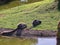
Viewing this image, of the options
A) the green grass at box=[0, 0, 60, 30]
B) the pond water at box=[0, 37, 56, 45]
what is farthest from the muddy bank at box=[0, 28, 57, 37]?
the pond water at box=[0, 37, 56, 45]

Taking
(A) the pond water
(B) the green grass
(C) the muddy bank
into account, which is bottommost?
(B) the green grass

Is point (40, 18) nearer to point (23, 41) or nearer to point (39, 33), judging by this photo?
point (39, 33)

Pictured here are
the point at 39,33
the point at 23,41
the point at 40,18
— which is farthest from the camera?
the point at 40,18

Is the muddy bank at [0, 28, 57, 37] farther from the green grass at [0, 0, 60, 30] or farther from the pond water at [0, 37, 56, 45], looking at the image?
the pond water at [0, 37, 56, 45]

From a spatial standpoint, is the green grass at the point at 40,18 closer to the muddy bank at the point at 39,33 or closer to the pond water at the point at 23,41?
the muddy bank at the point at 39,33

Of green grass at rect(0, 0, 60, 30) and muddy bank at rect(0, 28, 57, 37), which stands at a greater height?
muddy bank at rect(0, 28, 57, 37)

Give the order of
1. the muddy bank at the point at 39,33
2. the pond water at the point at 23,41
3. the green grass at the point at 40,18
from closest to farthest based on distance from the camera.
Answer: the pond water at the point at 23,41
the muddy bank at the point at 39,33
the green grass at the point at 40,18

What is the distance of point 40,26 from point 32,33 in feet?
5.37

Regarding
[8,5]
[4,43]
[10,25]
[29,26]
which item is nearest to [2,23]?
[10,25]

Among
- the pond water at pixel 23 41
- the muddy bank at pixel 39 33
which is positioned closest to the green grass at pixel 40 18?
the muddy bank at pixel 39 33

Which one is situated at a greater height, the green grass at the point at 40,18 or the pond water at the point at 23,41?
the pond water at the point at 23,41

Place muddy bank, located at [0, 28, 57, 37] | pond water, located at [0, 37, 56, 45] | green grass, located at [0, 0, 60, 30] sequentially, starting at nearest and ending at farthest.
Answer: pond water, located at [0, 37, 56, 45] < muddy bank, located at [0, 28, 57, 37] < green grass, located at [0, 0, 60, 30]

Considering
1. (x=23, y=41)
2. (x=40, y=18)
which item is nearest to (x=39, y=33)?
(x=23, y=41)

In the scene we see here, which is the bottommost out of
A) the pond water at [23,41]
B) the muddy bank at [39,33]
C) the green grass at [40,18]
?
the green grass at [40,18]
